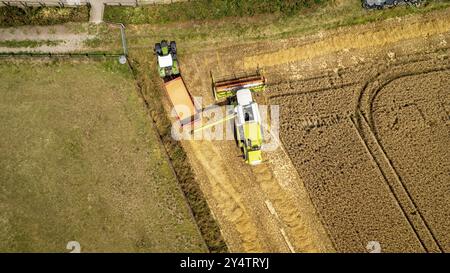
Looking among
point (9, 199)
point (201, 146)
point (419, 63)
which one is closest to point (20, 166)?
point (9, 199)

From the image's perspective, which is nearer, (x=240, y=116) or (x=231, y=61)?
(x=240, y=116)

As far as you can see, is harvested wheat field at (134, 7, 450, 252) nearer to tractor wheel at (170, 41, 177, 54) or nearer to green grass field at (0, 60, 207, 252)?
tractor wheel at (170, 41, 177, 54)

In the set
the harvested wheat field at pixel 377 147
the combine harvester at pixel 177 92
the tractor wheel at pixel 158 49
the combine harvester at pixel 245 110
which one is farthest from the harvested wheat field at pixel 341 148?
the tractor wheel at pixel 158 49

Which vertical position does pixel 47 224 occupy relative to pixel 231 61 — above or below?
below

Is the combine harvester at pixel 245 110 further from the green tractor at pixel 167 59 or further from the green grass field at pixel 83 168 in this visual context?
the green grass field at pixel 83 168

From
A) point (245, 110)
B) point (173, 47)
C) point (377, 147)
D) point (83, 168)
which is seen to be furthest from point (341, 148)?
point (83, 168)
